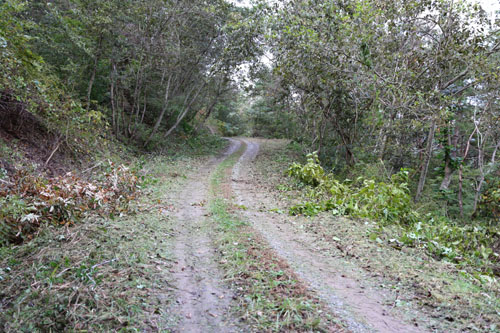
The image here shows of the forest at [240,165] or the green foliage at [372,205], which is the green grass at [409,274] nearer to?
the forest at [240,165]

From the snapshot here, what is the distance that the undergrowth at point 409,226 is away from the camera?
18.0 feet

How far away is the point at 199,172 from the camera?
1431 centimetres

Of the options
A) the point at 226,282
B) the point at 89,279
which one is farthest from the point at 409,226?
the point at 89,279

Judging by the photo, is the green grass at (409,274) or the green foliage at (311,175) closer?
the green grass at (409,274)

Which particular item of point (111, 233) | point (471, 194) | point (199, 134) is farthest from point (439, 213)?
point (199, 134)

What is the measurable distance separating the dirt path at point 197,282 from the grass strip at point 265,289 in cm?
17

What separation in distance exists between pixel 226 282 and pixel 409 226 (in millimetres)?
5249

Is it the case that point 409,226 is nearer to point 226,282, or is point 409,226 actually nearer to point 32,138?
point 226,282

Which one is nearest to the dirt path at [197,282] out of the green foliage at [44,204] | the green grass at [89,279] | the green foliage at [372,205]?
the green grass at [89,279]

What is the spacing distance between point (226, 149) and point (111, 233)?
20578 millimetres

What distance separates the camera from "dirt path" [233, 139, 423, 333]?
10.9 ft

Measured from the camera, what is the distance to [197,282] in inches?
156

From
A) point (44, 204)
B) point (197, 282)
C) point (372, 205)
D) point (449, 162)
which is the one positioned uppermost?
point (449, 162)

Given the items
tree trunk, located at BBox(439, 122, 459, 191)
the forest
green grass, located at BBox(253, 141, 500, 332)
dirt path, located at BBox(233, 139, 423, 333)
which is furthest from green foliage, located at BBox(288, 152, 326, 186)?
tree trunk, located at BBox(439, 122, 459, 191)
